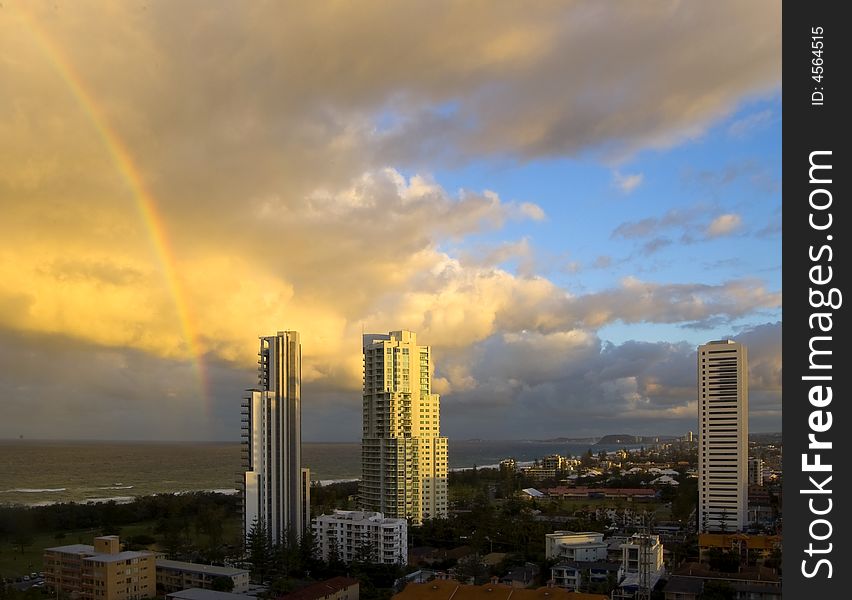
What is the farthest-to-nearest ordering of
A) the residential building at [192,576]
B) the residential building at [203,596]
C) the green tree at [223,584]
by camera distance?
the residential building at [192,576]
the green tree at [223,584]
the residential building at [203,596]

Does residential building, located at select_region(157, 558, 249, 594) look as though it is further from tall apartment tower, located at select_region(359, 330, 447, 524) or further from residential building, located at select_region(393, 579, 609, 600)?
tall apartment tower, located at select_region(359, 330, 447, 524)

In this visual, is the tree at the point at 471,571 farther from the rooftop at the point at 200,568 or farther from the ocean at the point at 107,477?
the ocean at the point at 107,477

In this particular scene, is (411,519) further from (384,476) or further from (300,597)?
(300,597)

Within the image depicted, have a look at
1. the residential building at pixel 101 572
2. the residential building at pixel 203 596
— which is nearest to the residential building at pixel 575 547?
the residential building at pixel 203 596

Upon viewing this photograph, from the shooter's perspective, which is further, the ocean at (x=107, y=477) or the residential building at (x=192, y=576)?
the ocean at (x=107, y=477)

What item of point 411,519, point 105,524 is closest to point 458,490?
point 411,519

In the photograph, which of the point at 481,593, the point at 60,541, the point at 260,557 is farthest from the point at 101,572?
the point at 60,541

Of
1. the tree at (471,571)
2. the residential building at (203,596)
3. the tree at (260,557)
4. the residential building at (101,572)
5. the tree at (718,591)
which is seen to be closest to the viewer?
the residential building at (203,596)

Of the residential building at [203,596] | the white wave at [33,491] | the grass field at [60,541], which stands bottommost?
the white wave at [33,491]
